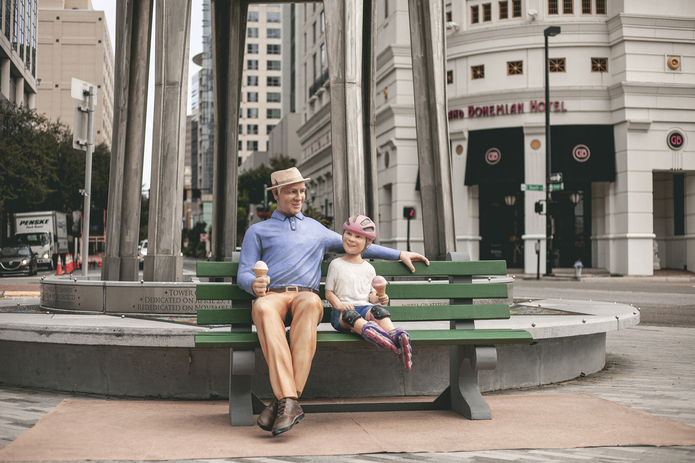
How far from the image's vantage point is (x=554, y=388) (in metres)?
6.67

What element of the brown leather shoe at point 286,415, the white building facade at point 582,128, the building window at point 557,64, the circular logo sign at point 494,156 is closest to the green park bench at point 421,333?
the brown leather shoe at point 286,415

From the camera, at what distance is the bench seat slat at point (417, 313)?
16.0 ft

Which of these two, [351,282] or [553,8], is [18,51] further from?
[351,282]

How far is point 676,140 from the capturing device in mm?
31688

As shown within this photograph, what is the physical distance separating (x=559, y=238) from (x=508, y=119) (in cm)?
657

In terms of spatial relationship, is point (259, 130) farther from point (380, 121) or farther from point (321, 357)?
point (321, 357)

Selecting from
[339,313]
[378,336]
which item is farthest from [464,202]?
[378,336]

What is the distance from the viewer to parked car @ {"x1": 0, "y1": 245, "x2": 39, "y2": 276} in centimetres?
3203

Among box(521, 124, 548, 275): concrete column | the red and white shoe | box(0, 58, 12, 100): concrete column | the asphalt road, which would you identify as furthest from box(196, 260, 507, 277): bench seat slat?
box(0, 58, 12, 100): concrete column

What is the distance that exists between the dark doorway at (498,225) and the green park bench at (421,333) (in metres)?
30.3

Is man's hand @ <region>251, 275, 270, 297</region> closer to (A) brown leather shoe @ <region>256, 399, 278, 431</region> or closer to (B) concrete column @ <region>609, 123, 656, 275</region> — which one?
(A) brown leather shoe @ <region>256, 399, 278, 431</region>

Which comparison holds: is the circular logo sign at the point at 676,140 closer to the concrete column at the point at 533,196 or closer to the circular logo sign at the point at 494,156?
the concrete column at the point at 533,196

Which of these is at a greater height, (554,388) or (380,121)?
(380,121)

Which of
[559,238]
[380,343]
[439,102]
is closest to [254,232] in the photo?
[380,343]
